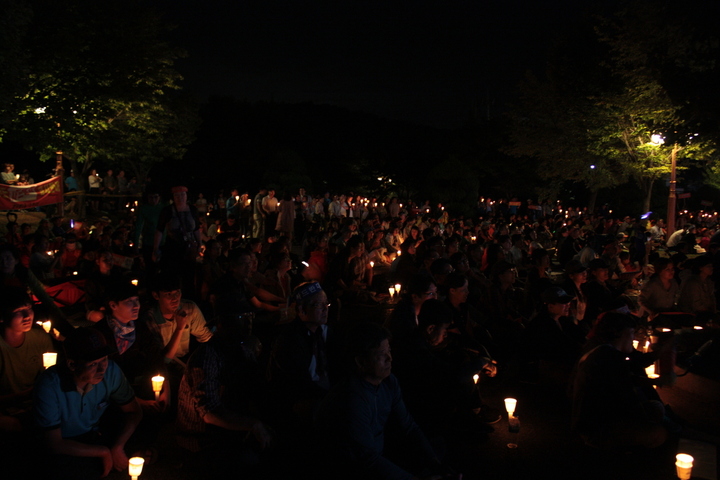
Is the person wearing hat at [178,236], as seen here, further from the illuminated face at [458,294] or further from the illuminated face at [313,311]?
the illuminated face at [313,311]

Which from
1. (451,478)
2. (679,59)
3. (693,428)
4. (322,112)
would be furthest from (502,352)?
(322,112)

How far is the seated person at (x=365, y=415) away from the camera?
3025mm

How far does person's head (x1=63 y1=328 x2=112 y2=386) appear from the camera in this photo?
11.2 feet

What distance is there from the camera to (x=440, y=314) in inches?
189

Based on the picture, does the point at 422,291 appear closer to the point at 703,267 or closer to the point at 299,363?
the point at 299,363

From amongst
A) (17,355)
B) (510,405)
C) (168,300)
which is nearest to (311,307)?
(168,300)

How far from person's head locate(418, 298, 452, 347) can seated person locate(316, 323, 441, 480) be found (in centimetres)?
139

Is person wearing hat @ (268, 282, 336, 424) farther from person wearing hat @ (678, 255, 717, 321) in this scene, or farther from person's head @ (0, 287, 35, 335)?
person wearing hat @ (678, 255, 717, 321)

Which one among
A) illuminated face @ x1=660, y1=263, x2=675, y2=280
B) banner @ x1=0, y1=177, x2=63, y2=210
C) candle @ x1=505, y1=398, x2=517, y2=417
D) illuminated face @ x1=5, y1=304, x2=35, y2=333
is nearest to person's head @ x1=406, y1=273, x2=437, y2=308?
candle @ x1=505, y1=398, x2=517, y2=417

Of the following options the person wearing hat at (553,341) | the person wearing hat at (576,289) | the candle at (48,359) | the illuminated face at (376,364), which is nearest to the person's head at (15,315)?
the candle at (48,359)

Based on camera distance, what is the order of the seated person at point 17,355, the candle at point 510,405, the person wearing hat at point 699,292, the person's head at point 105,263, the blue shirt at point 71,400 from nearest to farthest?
1. the blue shirt at point 71,400
2. the seated person at point 17,355
3. the candle at point 510,405
4. the person wearing hat at point 699,292
5. the person's head at point 105,263

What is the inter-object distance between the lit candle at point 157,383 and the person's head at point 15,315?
41.6 inches

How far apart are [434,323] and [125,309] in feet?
8.35

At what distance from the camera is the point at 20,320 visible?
4.43 metres
